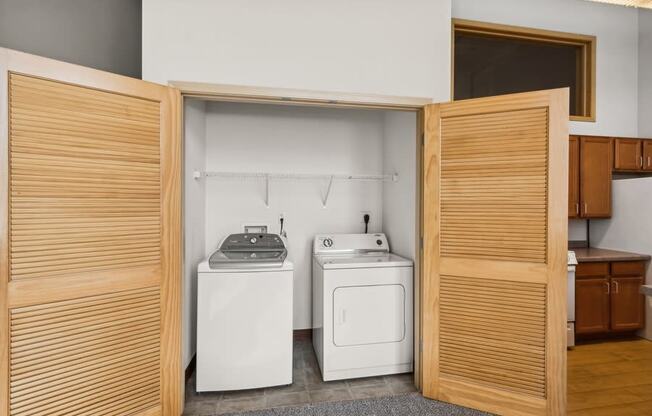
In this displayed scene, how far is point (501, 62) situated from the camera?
3441mm

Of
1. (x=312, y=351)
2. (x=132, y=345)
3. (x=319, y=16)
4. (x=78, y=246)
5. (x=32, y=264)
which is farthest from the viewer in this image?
(x=312, y=351)

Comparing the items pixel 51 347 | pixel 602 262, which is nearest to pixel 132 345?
pixel 51 347

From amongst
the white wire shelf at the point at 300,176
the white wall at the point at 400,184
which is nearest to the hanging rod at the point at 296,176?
the white wire shelf at the point at 300,176

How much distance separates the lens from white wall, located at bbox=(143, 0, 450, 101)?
201cm

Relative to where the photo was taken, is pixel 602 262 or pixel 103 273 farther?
pixel 602 262

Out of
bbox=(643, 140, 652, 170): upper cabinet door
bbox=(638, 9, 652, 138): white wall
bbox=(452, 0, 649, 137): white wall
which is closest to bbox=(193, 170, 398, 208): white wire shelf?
bbox=(452, 0, 649, 137): white wall

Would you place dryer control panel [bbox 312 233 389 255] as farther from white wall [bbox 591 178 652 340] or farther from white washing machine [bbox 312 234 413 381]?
white wall [bbox 591 178 652 340]

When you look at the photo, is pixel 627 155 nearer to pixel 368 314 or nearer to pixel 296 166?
pixel 368 314

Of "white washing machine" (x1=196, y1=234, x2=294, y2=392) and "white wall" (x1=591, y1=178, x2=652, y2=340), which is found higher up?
"white wall" (x1=591, y1=178, x2=652, y2=340)

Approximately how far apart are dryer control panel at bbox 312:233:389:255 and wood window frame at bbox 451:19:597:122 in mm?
2236

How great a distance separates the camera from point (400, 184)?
112 inches

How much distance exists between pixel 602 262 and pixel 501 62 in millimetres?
2295

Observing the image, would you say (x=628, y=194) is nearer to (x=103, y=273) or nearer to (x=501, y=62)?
(x=501, y=62)


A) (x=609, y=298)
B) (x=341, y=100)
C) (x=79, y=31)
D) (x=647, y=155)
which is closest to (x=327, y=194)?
(x=341, y=100)
